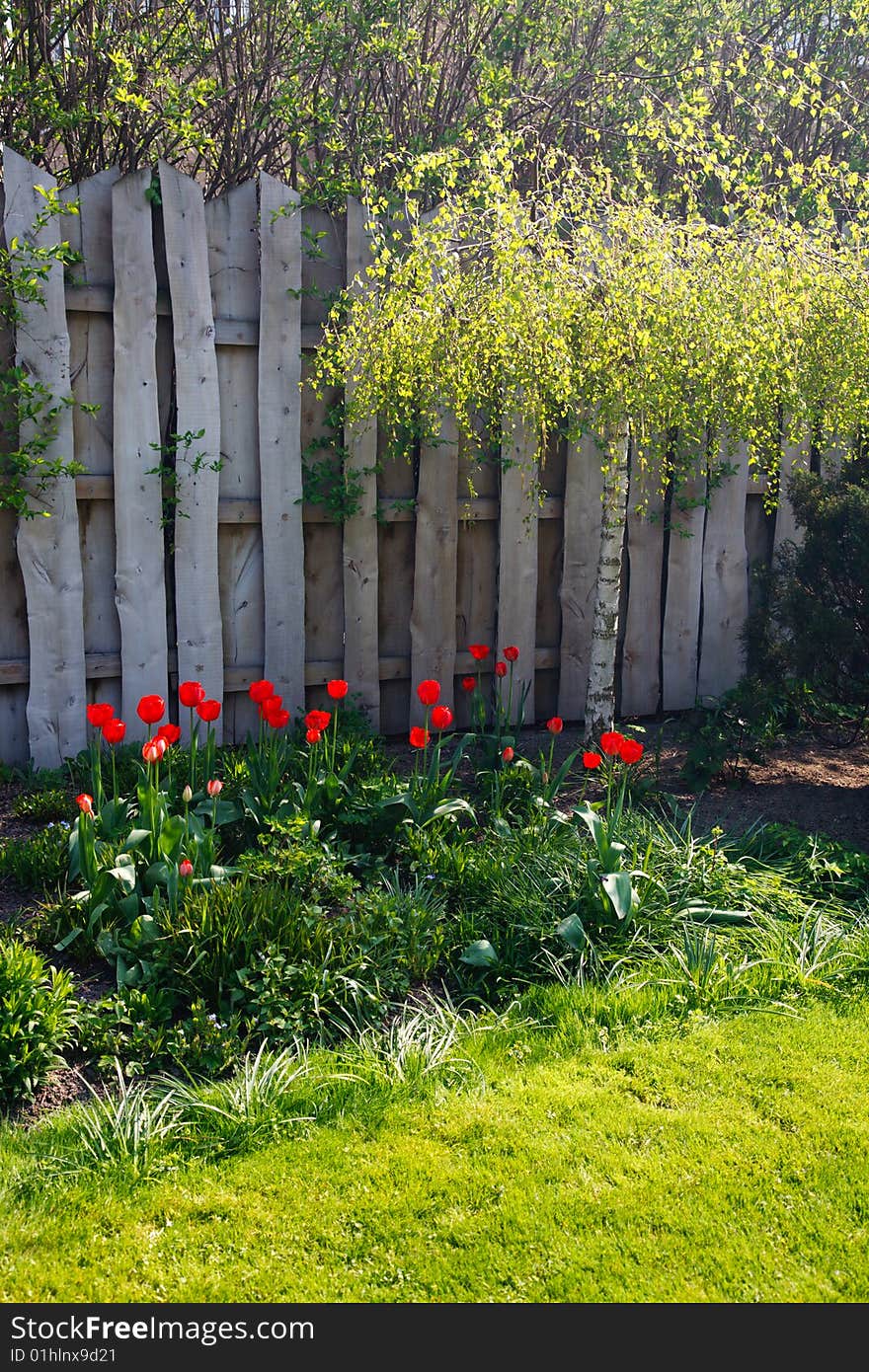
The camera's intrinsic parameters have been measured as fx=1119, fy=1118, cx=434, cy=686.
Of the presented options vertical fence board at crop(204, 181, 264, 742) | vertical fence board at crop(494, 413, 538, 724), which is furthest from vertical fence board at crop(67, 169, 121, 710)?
vertical fence board at crop(494, 413, 538, 724)

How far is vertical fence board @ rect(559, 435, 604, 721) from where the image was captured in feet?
18.2

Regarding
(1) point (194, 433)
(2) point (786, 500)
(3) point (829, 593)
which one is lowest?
(3) point (829, 593)

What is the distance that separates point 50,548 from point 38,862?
1505mm

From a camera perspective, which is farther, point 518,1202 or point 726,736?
point 726,736

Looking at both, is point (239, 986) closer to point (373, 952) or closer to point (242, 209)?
point (373, 952)

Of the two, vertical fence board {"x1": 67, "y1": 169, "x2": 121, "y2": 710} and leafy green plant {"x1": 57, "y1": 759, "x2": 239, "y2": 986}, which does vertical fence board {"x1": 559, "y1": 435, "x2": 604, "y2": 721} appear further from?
leafy green plant {"x1": 57, "y1": 759, "x2": 239, "y2": 986}

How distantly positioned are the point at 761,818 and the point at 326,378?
2659 millimetres

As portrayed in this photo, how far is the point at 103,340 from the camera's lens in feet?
15.6

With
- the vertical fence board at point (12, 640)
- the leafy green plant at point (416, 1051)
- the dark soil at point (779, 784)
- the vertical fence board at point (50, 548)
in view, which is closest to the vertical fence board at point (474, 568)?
the dark soil at point (779, 784)

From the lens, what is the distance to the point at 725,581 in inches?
235

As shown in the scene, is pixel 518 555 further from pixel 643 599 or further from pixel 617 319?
pixel 617 319

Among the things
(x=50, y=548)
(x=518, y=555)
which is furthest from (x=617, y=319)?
(x=50, y=548)
